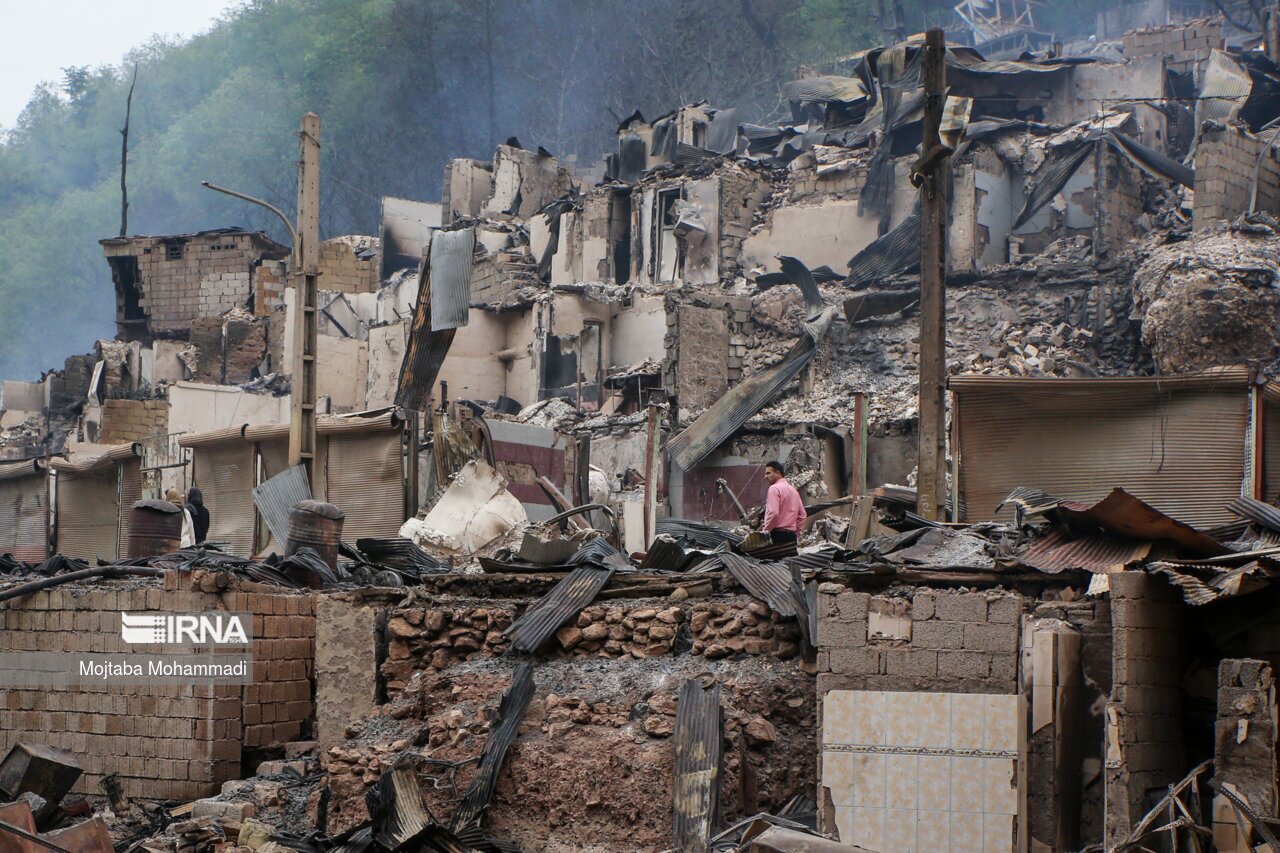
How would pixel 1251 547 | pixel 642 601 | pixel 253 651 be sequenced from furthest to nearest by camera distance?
pixel 253 651, pixel 642 601, pixel 1251 547

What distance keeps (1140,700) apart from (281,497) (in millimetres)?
9273

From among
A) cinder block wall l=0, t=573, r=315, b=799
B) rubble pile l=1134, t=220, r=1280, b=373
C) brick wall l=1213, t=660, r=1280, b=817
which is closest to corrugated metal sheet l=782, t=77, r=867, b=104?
rubble pile l=1134, t=220, r=1280, b=373

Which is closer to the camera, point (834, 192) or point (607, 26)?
point (834, 192)

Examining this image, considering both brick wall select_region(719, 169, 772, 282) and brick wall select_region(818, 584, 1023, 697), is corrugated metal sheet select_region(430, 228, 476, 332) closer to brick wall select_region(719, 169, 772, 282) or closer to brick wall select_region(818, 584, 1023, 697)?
brick wall select_region(818, 584, 1023, 697)

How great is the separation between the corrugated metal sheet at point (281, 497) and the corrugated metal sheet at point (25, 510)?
6408mm

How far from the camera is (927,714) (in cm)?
789

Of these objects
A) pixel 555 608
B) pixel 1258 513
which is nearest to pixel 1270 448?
pixel 1258 513

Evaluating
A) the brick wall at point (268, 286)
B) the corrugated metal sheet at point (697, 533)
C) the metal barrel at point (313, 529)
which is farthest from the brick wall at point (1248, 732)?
the brick wall at point (268, 286)

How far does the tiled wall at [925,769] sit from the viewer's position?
766 centimetres

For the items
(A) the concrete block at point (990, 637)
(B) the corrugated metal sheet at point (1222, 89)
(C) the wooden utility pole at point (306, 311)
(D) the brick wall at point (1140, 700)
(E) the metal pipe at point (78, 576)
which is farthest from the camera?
(B) the corrugated metal sheet at point (1222, 89)

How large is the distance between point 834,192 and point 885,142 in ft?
4.56

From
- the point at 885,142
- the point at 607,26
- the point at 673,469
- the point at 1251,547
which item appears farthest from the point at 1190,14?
the point at 1251,547

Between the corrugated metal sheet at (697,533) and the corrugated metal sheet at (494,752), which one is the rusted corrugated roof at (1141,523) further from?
the corrugated metal sheet at (697,533)

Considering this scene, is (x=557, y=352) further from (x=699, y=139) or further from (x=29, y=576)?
(x=29, y=576)
